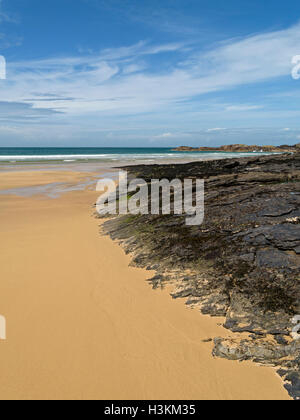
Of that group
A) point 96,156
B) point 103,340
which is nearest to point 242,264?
point 103,340

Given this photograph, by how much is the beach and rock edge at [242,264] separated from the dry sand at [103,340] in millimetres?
291

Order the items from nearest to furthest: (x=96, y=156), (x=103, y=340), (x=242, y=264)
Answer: (x=103, y=340)
(x=242, y=264)
(x=96, y=156)

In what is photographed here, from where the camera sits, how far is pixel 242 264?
5652mm

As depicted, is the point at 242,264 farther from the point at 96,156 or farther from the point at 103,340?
the point at 96,156

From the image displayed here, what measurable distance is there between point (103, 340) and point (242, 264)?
119 inches

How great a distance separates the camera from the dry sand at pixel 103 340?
3781 mm

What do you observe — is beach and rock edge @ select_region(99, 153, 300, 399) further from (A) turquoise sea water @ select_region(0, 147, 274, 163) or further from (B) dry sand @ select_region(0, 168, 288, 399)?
(A) turquoise sea water @ select_region(0, 147, 274, 163)

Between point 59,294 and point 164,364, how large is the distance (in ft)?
9.88

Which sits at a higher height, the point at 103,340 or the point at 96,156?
the point at 96,156

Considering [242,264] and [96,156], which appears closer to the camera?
[242,264]

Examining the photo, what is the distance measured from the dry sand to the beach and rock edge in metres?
0.29

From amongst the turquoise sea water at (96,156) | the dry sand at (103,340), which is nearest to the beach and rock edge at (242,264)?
the dry sand at (103,340)

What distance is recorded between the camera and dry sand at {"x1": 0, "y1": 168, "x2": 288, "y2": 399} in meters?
3.78

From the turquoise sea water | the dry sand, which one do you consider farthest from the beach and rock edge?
the turquoise sea water
